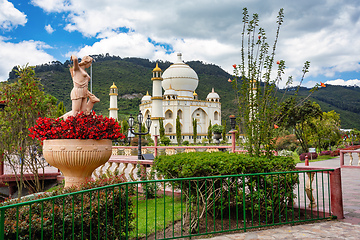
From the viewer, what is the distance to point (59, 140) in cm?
576

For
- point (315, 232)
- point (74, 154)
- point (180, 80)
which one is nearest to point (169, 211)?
point (74, 154)

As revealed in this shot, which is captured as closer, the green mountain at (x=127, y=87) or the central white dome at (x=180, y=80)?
the central white dome at (x=180, y=80)

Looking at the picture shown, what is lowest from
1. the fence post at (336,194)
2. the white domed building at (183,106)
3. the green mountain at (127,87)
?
the fence post at (336,194)

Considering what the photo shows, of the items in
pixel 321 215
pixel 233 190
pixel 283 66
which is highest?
pixel 283 66

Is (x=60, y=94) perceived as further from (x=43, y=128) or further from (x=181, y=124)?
(x=43, y=128)

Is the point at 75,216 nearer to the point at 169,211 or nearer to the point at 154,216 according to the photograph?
the point at 154,216

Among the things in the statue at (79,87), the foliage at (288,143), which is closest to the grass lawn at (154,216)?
the statue at (79,87)

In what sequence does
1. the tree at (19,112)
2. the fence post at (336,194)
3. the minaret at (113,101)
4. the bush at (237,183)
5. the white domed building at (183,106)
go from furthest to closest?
the white domed building at (183,106)
the minaret at (113,101)
the tree at (19,112)
the fence post at (336,194)
the bush at (237,183)

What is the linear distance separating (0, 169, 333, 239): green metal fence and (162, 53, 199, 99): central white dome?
136 ft

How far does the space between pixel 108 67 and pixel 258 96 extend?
92.2 m

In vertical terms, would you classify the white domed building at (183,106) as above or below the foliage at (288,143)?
above

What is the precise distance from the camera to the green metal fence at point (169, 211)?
3312mm

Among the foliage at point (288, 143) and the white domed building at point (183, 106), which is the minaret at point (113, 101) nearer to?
the white domed building at point (183, 106)

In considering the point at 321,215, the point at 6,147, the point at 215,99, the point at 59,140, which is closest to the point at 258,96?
the point at 321,215
